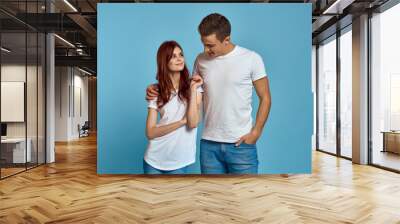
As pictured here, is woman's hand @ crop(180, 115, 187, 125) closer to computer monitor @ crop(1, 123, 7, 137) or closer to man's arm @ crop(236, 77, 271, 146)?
man's arm @ crop(236, 77, 271, 146)

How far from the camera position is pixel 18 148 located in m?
6.93

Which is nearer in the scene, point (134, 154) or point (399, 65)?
point (134, 154)

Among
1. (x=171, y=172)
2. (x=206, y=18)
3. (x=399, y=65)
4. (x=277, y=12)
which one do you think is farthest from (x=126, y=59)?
(x=399, y=65)

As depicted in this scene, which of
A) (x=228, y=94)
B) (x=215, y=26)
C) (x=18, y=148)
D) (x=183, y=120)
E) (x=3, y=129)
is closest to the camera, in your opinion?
(x=228, y=94)

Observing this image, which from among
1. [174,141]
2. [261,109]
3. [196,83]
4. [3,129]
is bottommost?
[174,141]

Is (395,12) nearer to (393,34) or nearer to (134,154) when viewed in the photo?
(393,34)

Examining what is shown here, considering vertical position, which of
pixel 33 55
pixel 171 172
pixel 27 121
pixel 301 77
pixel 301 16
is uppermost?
pixel 301 16

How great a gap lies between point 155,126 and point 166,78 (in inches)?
29.4

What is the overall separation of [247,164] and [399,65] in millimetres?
3268

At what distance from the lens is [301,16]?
654 centimetres

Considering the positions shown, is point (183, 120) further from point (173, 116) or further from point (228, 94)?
point (228, 94)

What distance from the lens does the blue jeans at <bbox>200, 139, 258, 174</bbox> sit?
617 centimetres

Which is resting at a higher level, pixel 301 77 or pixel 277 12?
pixel 277 12

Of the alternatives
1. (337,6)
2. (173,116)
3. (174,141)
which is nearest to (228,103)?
(173,116)
